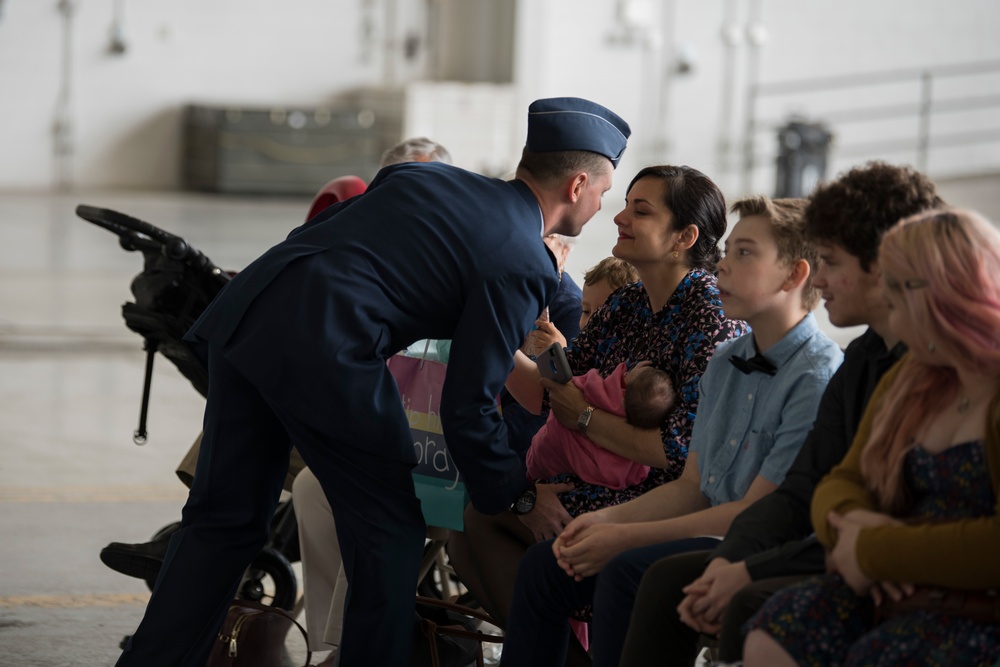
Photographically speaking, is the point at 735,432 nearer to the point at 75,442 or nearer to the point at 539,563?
the point at 539,563

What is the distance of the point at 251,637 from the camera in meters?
3.15

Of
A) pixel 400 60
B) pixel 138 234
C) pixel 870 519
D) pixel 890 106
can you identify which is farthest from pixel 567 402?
pixel 890 106

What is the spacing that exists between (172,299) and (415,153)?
1.09m

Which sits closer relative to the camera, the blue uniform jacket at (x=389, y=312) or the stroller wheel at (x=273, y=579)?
the blue uniform jacket at (x=389, y=312)

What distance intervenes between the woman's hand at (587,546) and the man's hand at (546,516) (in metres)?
0.21

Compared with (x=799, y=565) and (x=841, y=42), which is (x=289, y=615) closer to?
(x=799, y=565)

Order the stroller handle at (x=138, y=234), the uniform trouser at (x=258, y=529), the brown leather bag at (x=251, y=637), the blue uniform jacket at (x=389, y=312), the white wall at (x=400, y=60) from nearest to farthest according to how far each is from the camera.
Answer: the blue uniform jacket at (x=389, y=312)
the uniform trouser at (x=258, y=529)
the brown leather bag at (x=251, y=637)
the stroller handle at (x=138, y=234)
the white wall at (x=400, y=60)

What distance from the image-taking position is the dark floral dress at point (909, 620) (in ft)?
5.96

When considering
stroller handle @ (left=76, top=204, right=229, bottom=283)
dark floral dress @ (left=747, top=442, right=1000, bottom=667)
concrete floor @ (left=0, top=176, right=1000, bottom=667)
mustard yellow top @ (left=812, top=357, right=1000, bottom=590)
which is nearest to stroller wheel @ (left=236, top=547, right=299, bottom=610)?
concrete floor @ (left=0, top=176, right=1000, bottom=667)

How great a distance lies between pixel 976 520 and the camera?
1.85 m

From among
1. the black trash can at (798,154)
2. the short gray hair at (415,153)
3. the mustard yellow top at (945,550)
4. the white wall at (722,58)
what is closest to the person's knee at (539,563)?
the mustard yellow top at (945,550)

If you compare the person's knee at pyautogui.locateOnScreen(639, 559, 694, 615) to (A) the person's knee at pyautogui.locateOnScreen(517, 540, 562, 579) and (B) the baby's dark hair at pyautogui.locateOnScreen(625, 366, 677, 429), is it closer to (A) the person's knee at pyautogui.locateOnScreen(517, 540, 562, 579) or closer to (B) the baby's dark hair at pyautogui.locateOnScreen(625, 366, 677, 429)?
(A) the person's knee at pyautogui.locateOnScreen(517, 540, 562, 579)

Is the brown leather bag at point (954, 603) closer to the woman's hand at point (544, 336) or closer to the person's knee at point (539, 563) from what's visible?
the person's knee at point (539, 563)

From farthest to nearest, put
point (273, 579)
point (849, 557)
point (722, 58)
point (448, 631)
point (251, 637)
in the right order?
point (722, 58) < point (273, 579) < point (251, 637) < point (448, 631) < point (849, 557)
